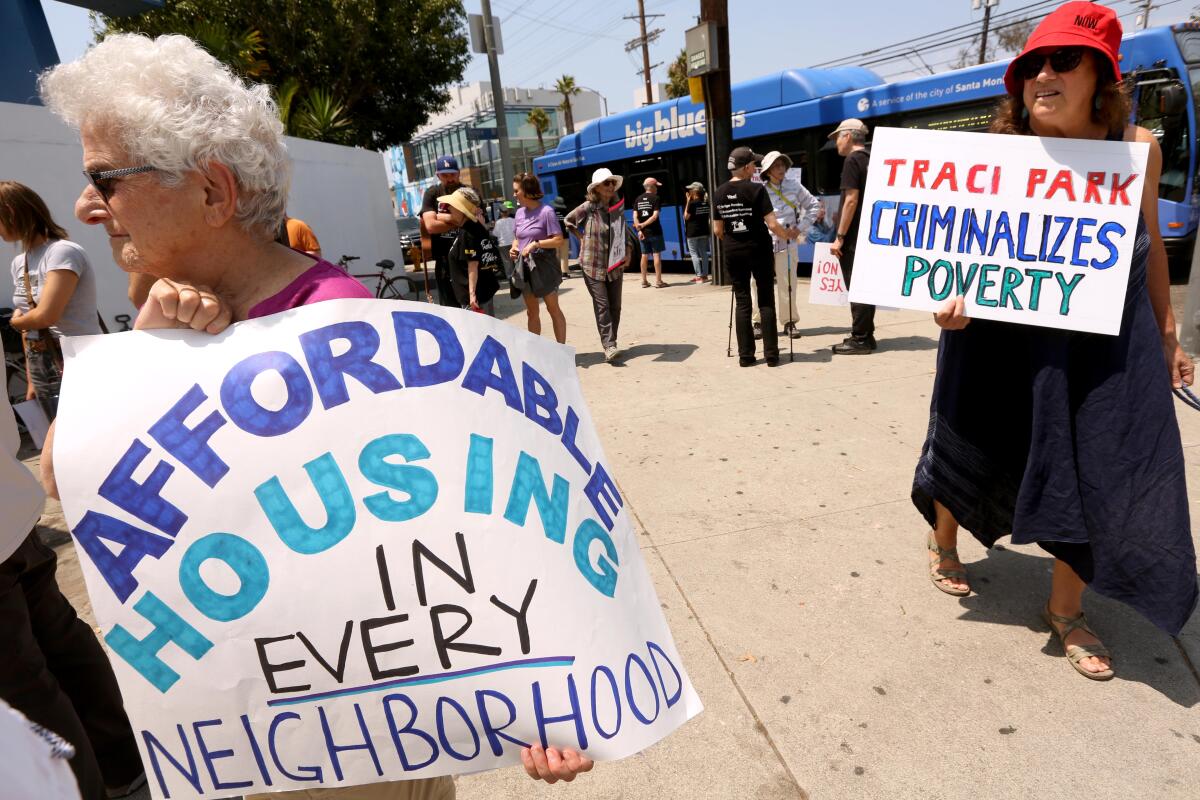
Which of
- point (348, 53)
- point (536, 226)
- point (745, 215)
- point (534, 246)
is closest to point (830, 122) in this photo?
point (745, 215)

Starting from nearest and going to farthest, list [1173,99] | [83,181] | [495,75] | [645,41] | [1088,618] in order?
[1088,618] → [1173,99] → [83,181] → [495,75] → [645,41]

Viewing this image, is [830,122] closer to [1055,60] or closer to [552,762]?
[1055,60]

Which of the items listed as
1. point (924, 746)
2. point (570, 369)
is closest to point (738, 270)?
point (924, 746)

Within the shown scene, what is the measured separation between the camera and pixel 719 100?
10844 millimetres

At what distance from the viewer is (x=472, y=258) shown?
634 centimetres

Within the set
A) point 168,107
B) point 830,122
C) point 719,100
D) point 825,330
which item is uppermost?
point 719,100

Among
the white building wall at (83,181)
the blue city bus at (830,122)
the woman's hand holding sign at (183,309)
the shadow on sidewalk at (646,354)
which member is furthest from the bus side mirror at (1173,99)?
the woman's hand holding sign at (183,309)

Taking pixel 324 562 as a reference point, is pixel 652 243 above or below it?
below

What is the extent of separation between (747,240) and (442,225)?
251 cm

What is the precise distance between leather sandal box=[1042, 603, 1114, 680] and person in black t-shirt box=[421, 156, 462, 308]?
16.8ft

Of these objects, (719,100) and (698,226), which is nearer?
(719,100)

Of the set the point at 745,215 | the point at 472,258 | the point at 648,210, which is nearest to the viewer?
the point at 745,215

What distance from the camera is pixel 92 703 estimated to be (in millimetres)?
2150

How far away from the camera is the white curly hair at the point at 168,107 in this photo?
1.16 m
